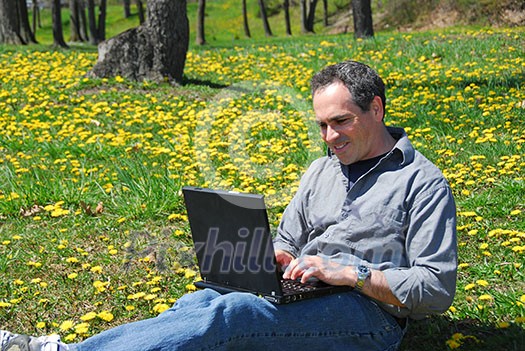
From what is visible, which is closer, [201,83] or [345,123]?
[345,123]

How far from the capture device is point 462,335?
3.48 meters

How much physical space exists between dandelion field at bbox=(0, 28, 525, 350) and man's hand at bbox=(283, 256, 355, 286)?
0.81 meters

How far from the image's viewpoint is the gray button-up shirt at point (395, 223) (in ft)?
9.39

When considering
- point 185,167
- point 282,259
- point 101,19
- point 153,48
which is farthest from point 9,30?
point 282,259

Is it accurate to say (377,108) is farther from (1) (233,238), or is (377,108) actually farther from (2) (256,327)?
→ (2) (256,327)

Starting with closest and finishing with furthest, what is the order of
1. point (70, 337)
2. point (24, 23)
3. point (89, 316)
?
point (70, 337) → point (89, 316) → point (24, 23)

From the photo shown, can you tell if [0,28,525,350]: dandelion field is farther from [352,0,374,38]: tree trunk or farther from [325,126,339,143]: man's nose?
[352,0,374,38]: tree trunk

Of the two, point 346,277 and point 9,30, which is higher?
point 9,30

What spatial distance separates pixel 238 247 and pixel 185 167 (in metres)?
3.45

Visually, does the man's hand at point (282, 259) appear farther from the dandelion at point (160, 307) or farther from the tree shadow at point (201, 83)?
the tree shadow at point (201, 83)

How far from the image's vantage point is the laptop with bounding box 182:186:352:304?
9.43 ft

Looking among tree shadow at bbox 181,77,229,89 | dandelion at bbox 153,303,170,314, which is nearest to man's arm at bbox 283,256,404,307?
dandelion at bbox 153,303,170,314

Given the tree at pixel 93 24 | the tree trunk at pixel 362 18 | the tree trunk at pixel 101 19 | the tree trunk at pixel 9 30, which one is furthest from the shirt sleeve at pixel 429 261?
the tree trunk at pixel 101 19

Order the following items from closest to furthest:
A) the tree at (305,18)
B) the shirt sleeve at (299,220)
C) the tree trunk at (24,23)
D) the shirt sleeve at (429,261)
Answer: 1. the shirt sleeve at (429,261)
2. the shirt sleeve at (299,220)
3. the tree trunk at (24,23)
4. the tree at (305,18)
